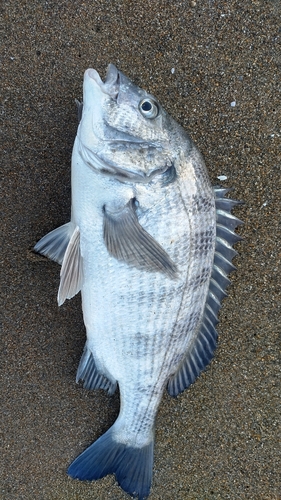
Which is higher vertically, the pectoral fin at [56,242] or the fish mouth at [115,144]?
the fish mouth at [115,144]

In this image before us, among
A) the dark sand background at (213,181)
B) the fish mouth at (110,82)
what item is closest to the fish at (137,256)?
the fish mouth at (110,82)

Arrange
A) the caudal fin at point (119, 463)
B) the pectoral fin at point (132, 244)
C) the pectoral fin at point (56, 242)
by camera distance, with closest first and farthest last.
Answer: the pectoral fin at point (132, 244)
the pectoral fin at point (56, 242)
the caudal fin at point (119, 463)

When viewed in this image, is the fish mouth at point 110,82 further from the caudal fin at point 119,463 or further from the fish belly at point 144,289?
the caudal fin at point 119,463

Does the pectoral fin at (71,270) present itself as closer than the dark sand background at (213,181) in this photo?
Yes

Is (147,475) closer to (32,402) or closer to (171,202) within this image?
(32,402)

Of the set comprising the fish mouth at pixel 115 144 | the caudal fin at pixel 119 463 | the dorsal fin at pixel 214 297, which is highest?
the fish mouth at pixel 115 144

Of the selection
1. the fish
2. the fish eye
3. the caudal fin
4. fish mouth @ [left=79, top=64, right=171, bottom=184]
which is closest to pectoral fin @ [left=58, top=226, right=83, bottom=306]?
the fish

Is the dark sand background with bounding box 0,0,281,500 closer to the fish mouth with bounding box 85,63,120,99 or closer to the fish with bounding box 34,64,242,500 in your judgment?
the fish with bounding box 34,64,242,500
